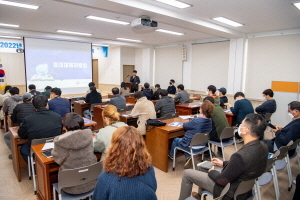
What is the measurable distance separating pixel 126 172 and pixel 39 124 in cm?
209

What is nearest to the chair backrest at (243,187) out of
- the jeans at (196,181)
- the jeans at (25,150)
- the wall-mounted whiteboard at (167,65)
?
the jeans at (196,181)

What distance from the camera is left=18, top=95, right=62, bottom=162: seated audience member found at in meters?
2.68

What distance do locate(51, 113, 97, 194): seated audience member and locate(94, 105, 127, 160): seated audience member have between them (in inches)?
6.2

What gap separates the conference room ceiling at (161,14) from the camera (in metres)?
4.09

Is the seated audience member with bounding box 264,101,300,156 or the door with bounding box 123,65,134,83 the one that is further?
the door with bounding box 123,65,134,83

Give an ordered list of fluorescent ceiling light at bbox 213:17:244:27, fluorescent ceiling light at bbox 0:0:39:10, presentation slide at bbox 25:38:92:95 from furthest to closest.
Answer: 1. presentation slide at bbox 25:38:92:95
2. fluorescent ceiling light at bbox 213:17:244:27
3. fluorescent ceiling light at bbox 0:0:39:10

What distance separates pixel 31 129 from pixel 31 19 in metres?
4.55

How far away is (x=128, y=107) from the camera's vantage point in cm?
532

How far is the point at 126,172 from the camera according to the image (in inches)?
44.9

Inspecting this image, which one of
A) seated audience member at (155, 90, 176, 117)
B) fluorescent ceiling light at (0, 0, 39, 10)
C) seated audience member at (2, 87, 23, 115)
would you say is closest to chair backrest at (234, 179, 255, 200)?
seated audience member at (155, 90, 176, 117)

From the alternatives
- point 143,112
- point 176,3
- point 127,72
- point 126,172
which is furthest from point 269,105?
point 127,72

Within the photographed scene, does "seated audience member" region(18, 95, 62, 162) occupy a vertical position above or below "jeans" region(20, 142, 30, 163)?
Result: above

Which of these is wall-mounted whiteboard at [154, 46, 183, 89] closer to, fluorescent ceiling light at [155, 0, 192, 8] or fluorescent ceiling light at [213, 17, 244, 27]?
fluorescent ceiling light at [213, 17, 244, 27]

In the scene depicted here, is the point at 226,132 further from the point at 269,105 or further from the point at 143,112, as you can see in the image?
the point at 269,105
